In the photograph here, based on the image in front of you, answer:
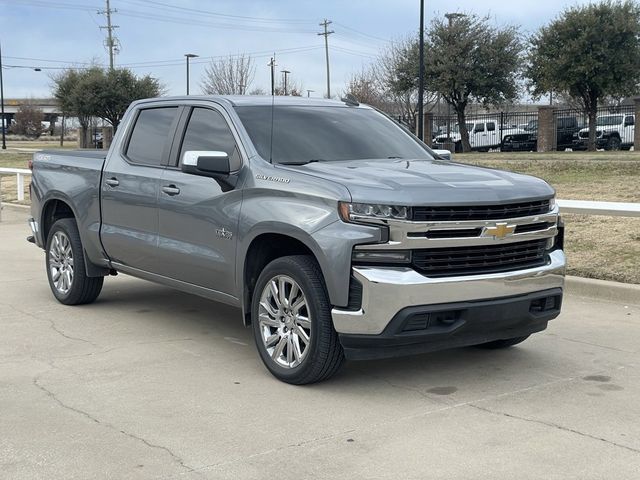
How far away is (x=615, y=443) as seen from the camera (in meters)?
4.41

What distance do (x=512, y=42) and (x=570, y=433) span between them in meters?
36.7

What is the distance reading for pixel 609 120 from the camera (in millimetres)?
35094

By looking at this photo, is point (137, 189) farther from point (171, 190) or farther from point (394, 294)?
point (394, 294)

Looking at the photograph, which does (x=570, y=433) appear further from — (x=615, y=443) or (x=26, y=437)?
(x=26, y=437)

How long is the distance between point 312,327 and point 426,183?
1.15 m

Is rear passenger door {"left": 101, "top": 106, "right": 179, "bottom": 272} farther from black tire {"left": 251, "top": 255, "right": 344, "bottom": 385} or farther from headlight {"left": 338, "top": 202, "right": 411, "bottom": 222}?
headlight {"left": 338, "top": 202, "right": 411, "bottom": 222}

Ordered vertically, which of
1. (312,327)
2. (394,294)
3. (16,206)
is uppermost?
(394,294)

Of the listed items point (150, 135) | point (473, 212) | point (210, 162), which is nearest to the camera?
point (473, 212)

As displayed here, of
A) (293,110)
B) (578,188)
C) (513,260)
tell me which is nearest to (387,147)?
(293,110)

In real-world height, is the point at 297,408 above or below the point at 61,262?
below

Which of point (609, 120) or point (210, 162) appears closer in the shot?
point (210, 162)

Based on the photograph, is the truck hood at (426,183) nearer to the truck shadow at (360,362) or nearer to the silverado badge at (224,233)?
the silverado badge at (224,233)

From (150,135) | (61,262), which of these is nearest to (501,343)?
(150,135)

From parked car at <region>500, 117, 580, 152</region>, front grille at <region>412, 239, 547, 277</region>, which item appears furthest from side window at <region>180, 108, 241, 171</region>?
parked car at <region>500, 117, 580, 152</region>
